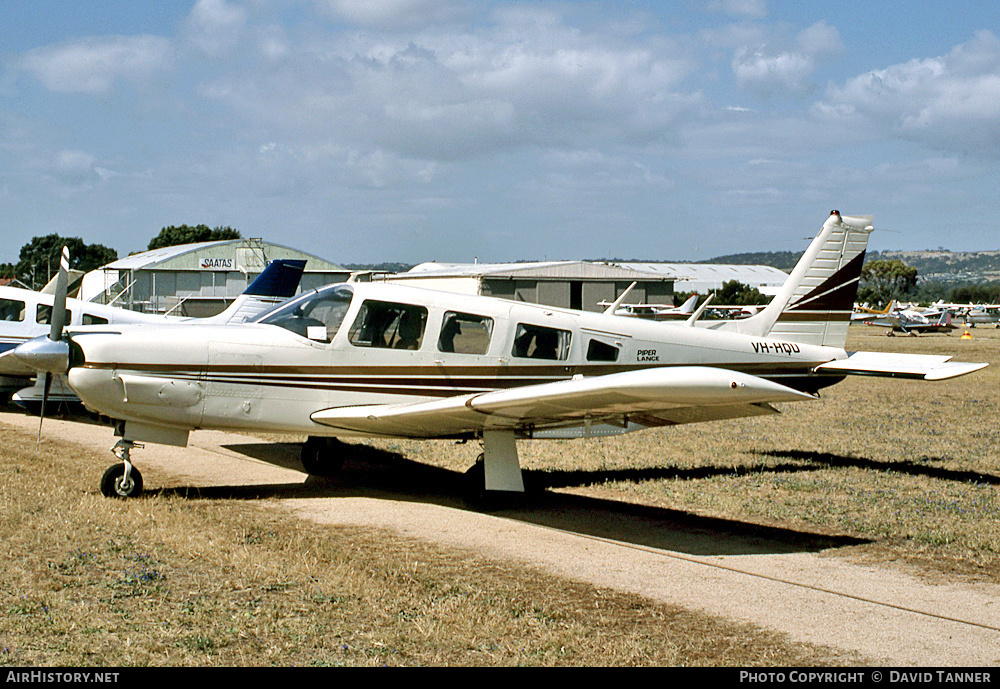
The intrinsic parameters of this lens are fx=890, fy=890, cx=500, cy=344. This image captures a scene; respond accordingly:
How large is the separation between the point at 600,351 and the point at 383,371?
8.17 ft

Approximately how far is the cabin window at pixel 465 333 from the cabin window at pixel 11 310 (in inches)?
421

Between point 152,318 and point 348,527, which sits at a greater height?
point 152,318

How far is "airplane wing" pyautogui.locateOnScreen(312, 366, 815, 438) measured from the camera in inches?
277

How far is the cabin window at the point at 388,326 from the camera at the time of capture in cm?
944

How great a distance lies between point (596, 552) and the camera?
25.4 ft

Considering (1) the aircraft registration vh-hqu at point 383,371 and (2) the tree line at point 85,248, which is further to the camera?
(2) the tree line at point 85,248

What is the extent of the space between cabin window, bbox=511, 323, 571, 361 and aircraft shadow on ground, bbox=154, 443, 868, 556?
157 cm

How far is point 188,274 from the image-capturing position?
186 feet

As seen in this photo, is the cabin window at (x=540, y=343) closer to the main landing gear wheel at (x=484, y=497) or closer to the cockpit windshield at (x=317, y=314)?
the main landing gear wheel at (x=484, y=497)

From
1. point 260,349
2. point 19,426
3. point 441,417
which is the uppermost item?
point 260,349

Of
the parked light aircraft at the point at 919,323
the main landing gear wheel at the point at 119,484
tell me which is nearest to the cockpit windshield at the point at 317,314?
the main landing gear wheel at the point at 119,484
